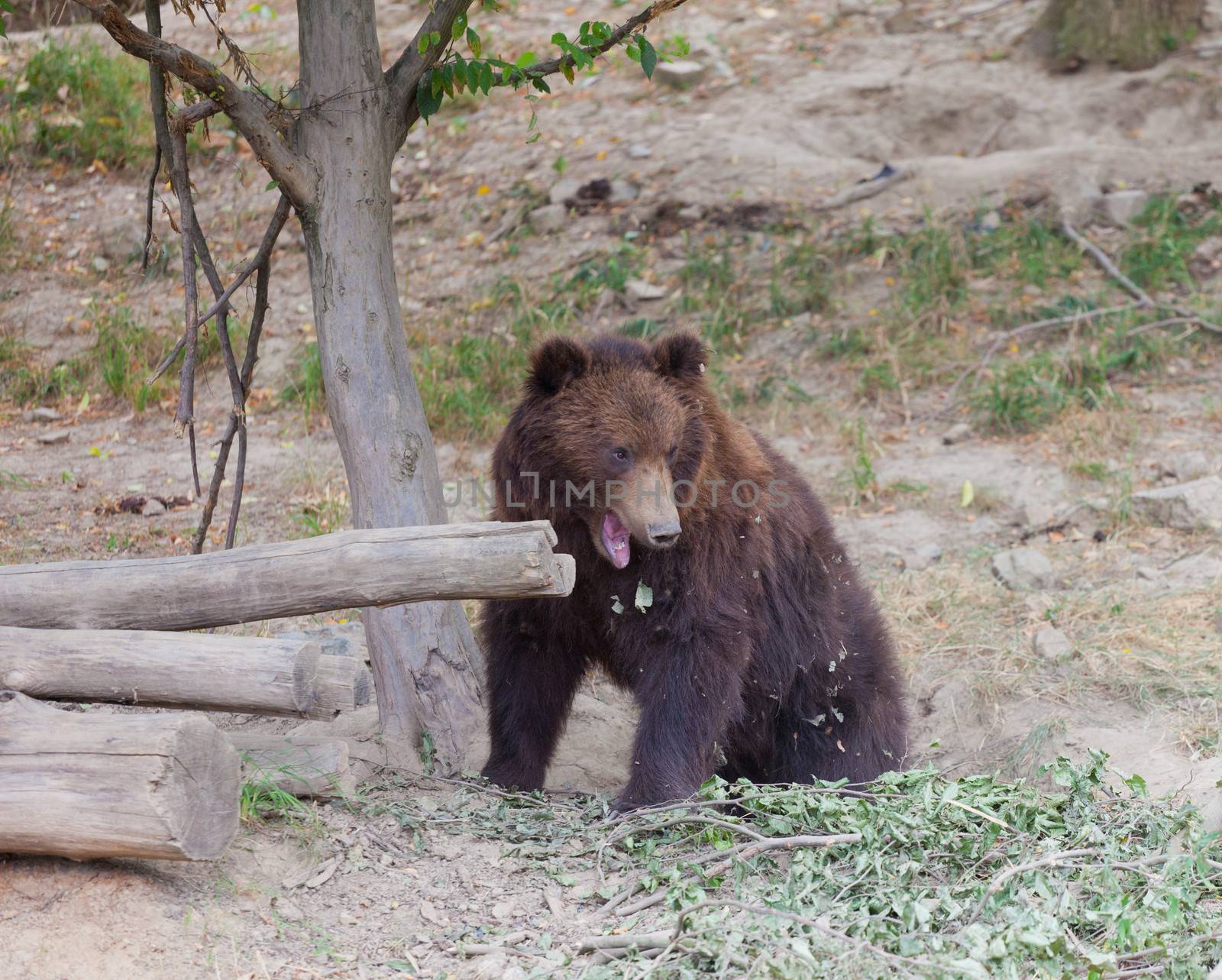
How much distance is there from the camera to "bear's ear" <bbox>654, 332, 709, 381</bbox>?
14.7ft

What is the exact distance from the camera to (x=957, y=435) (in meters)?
8.39

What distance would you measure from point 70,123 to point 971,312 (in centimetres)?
785

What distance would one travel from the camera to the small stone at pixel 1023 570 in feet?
22.4

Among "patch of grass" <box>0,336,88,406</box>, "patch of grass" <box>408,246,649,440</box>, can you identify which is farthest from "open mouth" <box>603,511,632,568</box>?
"patch of grass" <box>0,336,88,406</box>

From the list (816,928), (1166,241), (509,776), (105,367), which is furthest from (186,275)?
(1166,241)

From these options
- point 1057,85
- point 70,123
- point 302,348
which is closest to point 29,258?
point 70,123

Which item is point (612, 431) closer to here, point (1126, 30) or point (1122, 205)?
point (1122, 205)

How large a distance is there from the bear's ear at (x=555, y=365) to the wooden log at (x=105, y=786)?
1858 mm

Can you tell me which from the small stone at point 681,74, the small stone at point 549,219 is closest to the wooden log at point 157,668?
the small stone at point 549,219

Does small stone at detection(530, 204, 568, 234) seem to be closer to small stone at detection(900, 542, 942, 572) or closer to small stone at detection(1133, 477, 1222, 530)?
small stone at detection(900, 542, 942, 572)

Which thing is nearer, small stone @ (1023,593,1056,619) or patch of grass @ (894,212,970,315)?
small stone @ (1023,593,1056,619)

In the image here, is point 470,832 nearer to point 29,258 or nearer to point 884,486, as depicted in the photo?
point 884,486

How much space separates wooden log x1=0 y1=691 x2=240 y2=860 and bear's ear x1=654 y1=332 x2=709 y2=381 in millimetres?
2184

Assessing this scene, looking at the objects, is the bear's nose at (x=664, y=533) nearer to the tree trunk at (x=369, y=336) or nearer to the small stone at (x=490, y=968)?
the tree trunk at (x=369, y=336)
